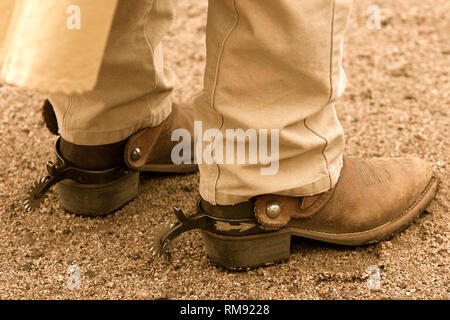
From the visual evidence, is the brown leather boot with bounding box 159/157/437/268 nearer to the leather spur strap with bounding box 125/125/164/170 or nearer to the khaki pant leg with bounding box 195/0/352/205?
the khaki pant leg with bounding box 195/0/352/205

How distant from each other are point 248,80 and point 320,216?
41 cm

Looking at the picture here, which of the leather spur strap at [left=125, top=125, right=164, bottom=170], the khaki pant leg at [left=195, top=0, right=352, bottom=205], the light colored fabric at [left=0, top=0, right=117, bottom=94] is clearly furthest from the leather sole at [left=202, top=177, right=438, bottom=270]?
the light colored fabric at [left=0, top=0, right=117, bottom=94]

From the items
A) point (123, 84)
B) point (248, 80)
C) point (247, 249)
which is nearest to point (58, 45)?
point (248, 80)

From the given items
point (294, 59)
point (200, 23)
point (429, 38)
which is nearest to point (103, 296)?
point (294, 59)

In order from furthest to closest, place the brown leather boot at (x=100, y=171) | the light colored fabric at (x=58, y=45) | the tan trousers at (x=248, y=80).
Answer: the brown leather boot at (x=100, y=171), the tan trousers at (x=248, y=80), the light colored fabric at (x=58, y=45)

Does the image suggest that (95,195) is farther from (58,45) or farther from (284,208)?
(58,45)

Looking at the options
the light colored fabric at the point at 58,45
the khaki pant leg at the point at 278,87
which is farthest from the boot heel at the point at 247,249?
the light colored fabric at the point at 58,45

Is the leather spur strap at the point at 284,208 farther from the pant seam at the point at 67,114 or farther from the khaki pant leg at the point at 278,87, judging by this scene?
the pant seam at the point at 67,114

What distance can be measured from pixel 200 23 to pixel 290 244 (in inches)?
55.1

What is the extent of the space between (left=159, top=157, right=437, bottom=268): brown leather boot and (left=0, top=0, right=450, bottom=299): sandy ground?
0.15ft

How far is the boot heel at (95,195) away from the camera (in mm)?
1463

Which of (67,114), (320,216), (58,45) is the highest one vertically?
(58,45)

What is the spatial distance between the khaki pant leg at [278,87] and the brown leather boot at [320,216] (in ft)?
0.16

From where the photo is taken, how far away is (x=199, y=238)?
4.75ft
